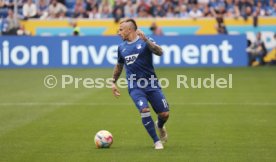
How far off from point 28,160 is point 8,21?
25037mm

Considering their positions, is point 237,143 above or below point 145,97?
below

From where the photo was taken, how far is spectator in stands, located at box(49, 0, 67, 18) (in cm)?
3753

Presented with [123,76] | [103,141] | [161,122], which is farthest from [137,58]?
[123,76]

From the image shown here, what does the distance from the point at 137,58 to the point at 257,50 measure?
71.4 ft

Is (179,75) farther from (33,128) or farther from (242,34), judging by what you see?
(33,128)

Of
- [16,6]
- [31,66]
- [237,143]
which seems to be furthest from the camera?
[16,6]

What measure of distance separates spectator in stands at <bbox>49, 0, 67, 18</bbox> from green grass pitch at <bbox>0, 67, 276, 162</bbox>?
33.3 ft

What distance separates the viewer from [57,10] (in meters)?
37.7

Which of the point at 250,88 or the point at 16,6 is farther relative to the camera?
the point at 16,6

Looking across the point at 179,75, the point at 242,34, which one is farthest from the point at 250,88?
the point at 242,34

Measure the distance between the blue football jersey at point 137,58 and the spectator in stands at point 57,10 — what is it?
2490 centimetres

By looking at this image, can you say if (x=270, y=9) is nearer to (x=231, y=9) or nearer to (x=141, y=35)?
(x=231, y=9)

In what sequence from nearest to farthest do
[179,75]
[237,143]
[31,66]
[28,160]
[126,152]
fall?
[28,160], [126,152], [237,143], [179,75], [31,66]

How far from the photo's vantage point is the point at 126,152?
12422 millimetres
